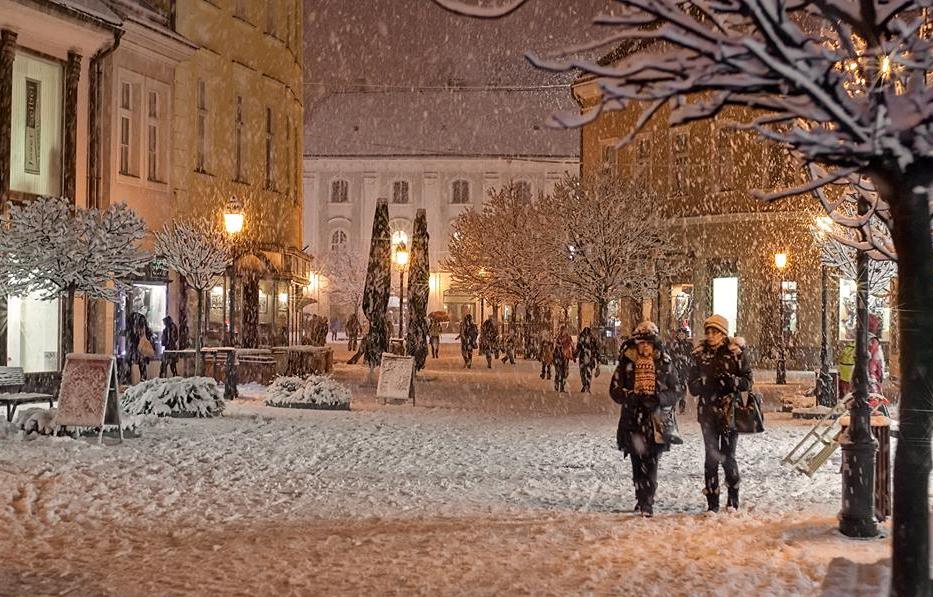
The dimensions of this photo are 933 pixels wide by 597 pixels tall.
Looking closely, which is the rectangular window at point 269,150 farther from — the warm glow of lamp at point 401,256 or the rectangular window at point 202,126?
the warm glow of lamp at point 401,256

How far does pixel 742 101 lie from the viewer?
5547mm

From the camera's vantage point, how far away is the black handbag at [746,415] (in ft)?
35.0

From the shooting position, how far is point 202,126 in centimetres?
3316

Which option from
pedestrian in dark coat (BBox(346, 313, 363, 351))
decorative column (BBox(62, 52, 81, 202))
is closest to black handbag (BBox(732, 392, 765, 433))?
decorative column (BBox(62, 52, 81, 202))

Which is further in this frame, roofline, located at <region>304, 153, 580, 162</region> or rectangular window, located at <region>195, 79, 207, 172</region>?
roofline, located at <region>304, 153, 580, 162</region>

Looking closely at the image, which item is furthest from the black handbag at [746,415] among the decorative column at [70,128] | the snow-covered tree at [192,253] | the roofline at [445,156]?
the roofline at [445,156]

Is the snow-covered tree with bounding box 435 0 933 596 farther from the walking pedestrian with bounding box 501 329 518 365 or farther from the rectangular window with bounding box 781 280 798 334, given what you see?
the walking pedestrian with bounding box 501 329 518 365

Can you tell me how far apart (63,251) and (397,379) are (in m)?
6.89

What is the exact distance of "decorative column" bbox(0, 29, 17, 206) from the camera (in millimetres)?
22922

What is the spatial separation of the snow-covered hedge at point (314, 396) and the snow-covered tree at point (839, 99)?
16.6 m

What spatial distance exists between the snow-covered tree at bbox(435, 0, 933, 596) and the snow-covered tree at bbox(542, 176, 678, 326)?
34.7m

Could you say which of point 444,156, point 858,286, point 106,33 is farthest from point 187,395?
point 444,156

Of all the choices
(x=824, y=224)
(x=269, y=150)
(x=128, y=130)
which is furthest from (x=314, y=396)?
(x=269, y=150)

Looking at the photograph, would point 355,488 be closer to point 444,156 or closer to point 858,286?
point 858,286
